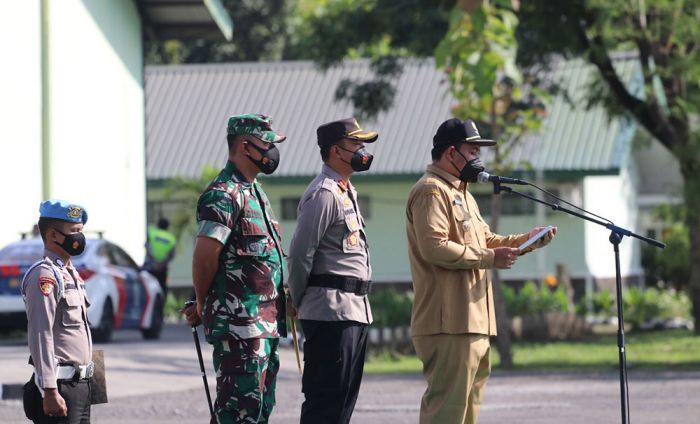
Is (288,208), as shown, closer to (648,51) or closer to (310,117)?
(310,117)

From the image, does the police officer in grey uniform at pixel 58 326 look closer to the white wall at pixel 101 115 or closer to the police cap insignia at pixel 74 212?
the police cap insignia at pixel 74 212

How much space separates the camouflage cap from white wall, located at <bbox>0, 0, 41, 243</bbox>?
1325cm

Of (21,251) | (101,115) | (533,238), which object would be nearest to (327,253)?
(533,238)

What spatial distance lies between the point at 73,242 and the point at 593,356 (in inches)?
578

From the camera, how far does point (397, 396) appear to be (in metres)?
14.3

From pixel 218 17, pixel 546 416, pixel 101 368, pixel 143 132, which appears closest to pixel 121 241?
pixel 143 132

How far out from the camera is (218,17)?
27.3 m

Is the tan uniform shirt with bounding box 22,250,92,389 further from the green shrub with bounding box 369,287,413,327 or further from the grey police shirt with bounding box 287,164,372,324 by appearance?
the green shrub with bounding box 369,287,413,327

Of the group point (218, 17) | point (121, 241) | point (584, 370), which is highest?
point (218, 17)

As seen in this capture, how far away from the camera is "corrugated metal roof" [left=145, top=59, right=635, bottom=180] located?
116 feet

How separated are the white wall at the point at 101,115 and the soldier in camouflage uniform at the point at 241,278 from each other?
14008 mm

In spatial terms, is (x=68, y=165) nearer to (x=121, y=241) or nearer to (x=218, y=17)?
(x=121, y=241)

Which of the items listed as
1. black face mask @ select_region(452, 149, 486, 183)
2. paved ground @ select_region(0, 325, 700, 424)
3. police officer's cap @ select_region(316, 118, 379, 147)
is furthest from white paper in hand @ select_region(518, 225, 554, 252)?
paved ground @ select_region(0, 325, 700, 424)

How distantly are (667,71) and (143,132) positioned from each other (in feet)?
35.8
